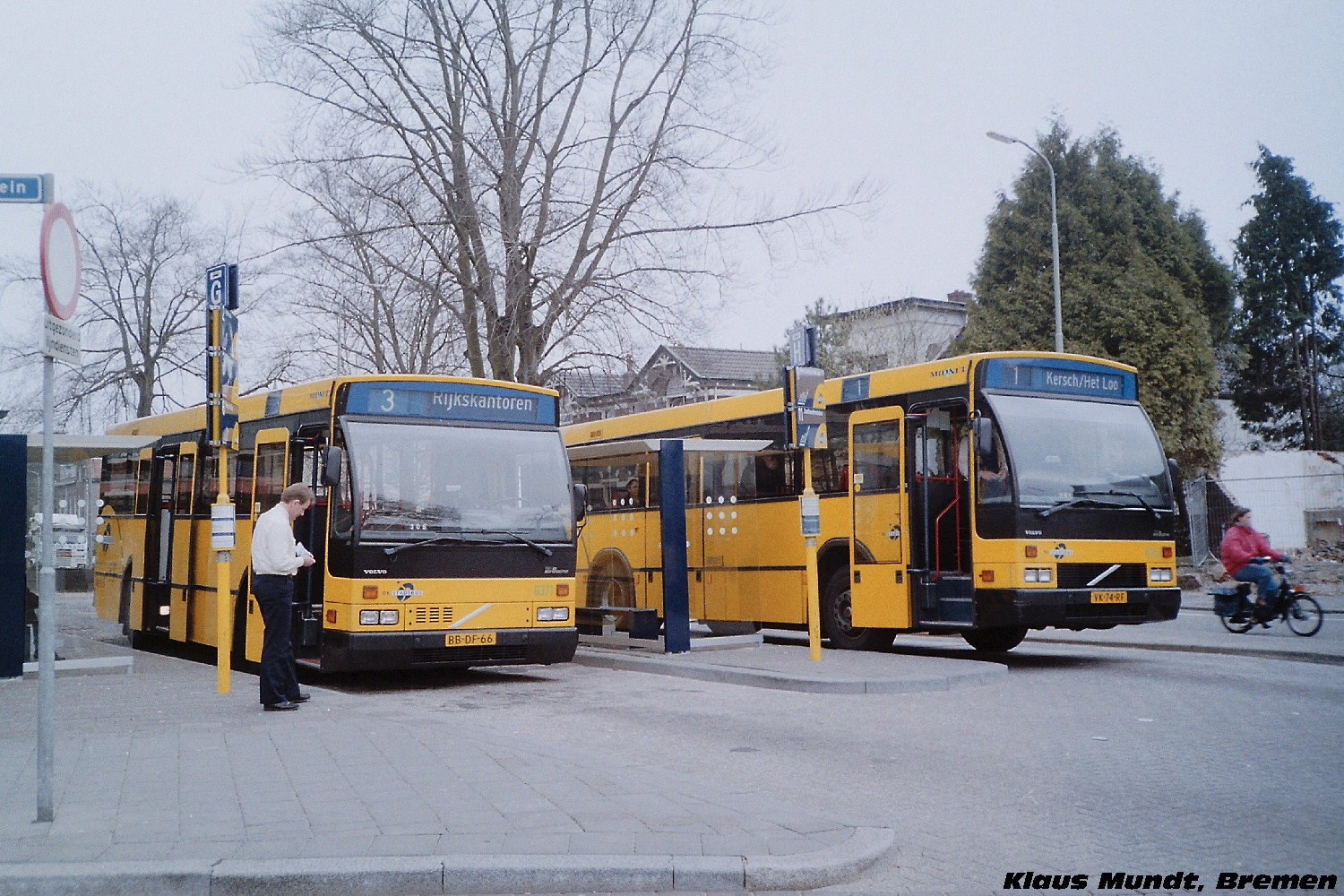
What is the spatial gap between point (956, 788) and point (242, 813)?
404 centimetres

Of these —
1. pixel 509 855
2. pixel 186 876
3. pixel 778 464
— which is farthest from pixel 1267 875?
pixel 778 464

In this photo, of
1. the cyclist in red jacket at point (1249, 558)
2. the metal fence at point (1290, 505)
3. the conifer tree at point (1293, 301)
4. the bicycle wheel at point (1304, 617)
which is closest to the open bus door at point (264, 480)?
the cyclist in red jacket at point (1249, 558)

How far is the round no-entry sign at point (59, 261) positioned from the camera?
6137 mm

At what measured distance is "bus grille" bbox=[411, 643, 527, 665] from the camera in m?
12.1

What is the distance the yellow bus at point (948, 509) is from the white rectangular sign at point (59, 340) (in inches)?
339

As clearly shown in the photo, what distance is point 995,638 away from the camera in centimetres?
1600

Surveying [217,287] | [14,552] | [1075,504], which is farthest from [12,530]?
[1075,504]

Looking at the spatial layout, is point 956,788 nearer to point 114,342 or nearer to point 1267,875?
point 1267,875

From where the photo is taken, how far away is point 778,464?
1622cm

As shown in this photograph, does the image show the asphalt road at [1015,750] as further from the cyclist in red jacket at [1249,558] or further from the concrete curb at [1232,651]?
the cyclist in red jacket at [1249,558]

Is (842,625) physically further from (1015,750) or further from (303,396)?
(303,396)

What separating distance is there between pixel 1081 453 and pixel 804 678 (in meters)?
4.10

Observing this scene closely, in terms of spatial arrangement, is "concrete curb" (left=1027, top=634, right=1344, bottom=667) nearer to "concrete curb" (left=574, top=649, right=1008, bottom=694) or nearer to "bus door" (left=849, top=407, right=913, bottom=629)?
"concrete curb" (left=574, top=649, right=1008, bottom=694)

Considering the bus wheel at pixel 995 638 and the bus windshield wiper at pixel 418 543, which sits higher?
the bus windshield wiper at pixel 418 543
